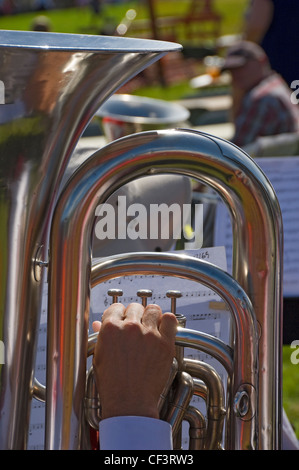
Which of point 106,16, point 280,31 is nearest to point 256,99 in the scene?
point 280,31

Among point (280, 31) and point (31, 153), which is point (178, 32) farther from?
point (31, 153)

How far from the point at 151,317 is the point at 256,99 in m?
2.55

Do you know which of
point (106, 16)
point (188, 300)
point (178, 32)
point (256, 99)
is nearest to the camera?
point (188, 300)

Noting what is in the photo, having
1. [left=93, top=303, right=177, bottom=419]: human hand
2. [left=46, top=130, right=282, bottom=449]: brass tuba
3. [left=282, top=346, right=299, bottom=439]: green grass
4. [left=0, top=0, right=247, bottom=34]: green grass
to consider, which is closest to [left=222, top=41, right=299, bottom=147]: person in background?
[left=282, top=346, right=299, bottom=439]: green grass

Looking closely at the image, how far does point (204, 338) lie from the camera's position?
927 millimetres

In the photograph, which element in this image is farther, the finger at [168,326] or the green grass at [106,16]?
the green grass at [106,16]

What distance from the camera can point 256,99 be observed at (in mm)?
3277

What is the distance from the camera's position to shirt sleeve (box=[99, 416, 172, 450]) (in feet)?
2.68

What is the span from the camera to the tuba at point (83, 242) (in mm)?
860

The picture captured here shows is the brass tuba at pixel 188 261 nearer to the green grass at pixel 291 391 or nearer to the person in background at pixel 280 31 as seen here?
the green grass at pixel 291 391

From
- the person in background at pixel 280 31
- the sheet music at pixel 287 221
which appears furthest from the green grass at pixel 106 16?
the sheet music at pixel 287 221

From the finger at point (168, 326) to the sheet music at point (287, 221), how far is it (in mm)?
808

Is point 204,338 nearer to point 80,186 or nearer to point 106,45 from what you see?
point 80,186
